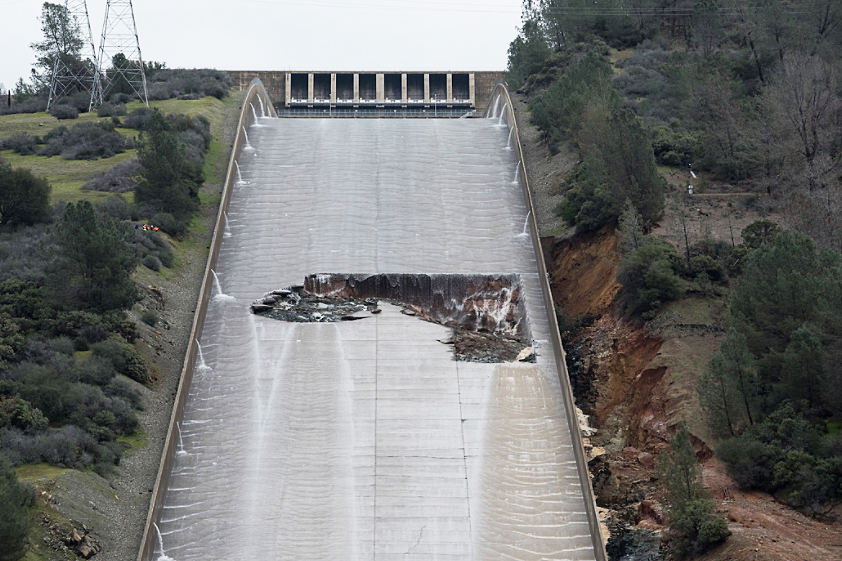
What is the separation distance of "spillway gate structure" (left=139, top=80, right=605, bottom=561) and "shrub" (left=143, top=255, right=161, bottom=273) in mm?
2002

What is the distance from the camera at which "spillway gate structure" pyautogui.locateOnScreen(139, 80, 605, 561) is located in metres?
→ 28.9

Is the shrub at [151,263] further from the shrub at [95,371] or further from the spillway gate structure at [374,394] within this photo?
the shrub at [95,371]

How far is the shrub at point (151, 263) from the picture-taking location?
134 ft

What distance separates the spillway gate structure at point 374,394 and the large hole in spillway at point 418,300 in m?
0.07

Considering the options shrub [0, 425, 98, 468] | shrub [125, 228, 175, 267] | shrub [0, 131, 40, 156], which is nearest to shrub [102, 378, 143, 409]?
shrub [0, 425, 98, 468]

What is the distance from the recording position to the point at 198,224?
153 feet

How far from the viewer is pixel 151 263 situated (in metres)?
40.9

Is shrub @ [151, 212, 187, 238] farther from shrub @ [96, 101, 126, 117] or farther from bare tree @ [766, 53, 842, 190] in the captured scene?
bare tree @ [766, 53, 842, 190]

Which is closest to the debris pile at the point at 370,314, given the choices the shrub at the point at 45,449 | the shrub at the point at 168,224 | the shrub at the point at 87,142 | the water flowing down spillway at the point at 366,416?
the water flowing down spillway at the point at 366,416

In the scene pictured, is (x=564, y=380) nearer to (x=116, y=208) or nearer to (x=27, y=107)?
(x=116, y=208)

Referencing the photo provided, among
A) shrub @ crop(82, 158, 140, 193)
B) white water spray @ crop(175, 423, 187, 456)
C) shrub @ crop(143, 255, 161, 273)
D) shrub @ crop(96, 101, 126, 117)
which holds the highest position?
shrub @ crop(96, 101, 126, 117)

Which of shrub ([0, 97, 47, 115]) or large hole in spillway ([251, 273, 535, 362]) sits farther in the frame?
shrub ([0, 97, 47, 115])

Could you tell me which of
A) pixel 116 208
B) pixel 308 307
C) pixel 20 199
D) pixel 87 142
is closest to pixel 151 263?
pixel 116 208

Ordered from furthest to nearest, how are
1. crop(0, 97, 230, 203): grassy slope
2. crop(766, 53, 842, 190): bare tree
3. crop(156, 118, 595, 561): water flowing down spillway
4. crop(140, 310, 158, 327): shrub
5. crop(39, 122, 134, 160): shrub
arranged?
1. crop(39, 122, 134, 160): shrub
2. crop(0, 97, 230, 203): grassy slope
3. crop(766, 53, 842, 190): bare tree
4. crop(140, 310, 158, 327): shrub
5. crop(156, 118, 595, 561): water flowing down spillway
